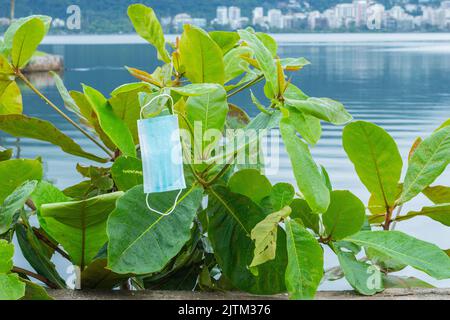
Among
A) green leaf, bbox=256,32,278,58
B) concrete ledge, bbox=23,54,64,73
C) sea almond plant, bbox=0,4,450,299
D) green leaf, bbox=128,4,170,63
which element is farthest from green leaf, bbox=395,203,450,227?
concrete ledge, bbox=23,54,64,73

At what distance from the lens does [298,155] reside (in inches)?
23.2

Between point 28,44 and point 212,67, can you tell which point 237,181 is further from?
point 28,44

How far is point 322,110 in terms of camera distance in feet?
2.12

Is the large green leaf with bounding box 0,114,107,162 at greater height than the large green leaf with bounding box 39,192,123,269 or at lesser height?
greater

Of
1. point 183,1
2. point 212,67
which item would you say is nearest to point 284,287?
point 212,67

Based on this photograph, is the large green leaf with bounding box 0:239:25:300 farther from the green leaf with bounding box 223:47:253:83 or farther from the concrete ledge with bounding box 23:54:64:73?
the concrete ledge with bounding box 23:54:64:73

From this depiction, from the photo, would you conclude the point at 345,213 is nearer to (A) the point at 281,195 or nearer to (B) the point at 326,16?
(A) the point at 281,195

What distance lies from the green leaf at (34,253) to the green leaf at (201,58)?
0.22 metres

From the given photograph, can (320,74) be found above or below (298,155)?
below

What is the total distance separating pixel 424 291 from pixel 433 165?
124 mm

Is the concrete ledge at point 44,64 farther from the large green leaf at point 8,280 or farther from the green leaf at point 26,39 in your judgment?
the large green leaf at point 8,280

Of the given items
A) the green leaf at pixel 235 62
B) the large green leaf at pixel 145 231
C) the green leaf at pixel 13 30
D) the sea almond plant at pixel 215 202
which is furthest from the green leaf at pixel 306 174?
the green leaf at pixel 13 30

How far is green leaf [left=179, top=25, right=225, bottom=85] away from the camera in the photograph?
2.28ft

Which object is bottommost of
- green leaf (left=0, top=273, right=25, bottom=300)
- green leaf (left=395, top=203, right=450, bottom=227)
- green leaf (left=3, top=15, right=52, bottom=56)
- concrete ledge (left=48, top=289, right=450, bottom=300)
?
concrete ledge (left=48, top=289, right=450, bottom=300)
